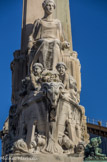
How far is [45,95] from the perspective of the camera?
11828mm

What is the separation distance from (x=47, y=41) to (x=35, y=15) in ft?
8.29

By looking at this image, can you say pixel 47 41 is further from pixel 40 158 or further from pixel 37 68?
pixel 40 158

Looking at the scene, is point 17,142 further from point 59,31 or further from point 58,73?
point 59,31

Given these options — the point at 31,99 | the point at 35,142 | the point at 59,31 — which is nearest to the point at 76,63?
the point at 59,31

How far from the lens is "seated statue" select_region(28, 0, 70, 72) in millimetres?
13828

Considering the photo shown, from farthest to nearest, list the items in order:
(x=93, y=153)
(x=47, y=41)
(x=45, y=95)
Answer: (x=47, y=41) → (x=93, y=153) → (x=45, y=95)

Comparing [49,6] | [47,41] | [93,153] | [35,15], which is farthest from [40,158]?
[35,15]

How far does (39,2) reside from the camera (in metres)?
16.4

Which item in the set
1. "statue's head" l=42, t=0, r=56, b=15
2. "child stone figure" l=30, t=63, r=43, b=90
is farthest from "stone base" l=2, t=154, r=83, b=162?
"statue's head" l=42, t=0, r=56, b=15

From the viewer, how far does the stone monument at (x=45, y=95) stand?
37.3ft

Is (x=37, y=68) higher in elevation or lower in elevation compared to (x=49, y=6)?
lower

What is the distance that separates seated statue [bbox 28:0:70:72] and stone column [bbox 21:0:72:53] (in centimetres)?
84

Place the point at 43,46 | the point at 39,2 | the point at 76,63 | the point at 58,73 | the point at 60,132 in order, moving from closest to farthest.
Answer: the point at 60,132
the point at 58,73
the point at 43,46
the point at 76,63
the point at 39,2

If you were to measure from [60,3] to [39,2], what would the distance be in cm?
108
